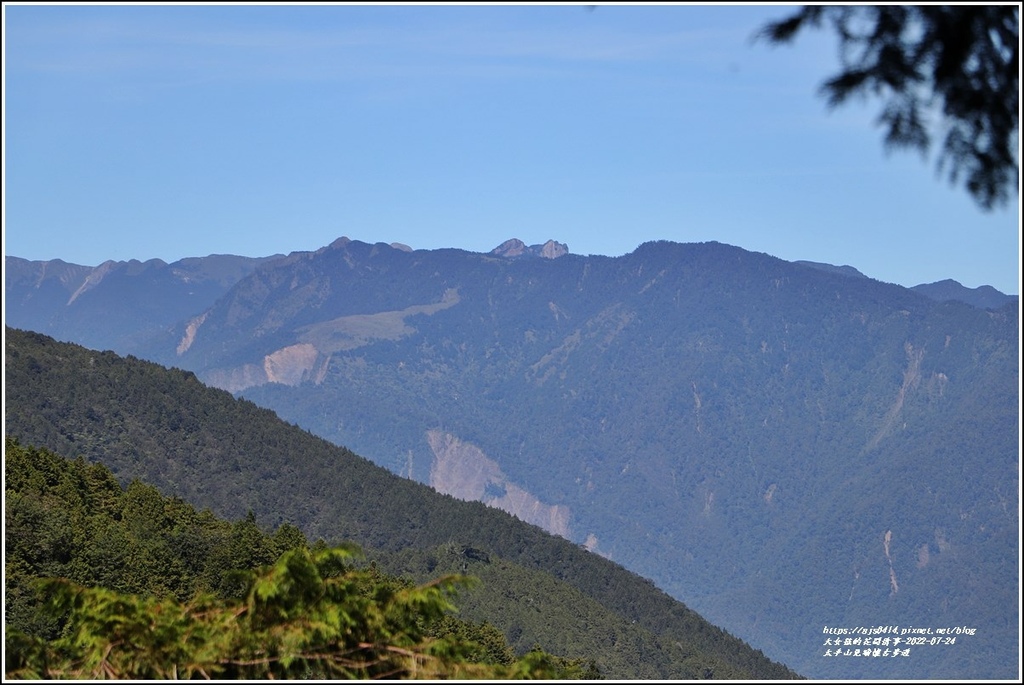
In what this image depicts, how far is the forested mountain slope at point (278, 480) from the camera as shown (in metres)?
109

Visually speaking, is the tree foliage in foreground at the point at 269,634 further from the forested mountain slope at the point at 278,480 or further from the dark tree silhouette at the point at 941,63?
the forested mountain slope at the point at 278,480

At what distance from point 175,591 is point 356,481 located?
96848 mm

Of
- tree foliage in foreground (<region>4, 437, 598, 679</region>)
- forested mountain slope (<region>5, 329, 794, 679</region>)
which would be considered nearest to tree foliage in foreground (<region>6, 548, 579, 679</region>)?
tree foliage in foreground (<region>4, 437, 598, 679</region>)

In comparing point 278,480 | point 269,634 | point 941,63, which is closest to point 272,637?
point 269,634

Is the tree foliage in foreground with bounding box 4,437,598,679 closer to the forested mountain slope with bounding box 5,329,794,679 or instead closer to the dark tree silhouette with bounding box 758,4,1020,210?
the dark tree silhouette with bounding box 758,4,1020,210

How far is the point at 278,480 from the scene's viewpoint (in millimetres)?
132625

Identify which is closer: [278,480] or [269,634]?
[269,634]

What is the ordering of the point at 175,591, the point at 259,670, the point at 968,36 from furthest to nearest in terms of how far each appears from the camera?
1. the point at 175,591
2. the point at 259,670
3. the point at 968,36

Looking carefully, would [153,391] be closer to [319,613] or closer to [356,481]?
[356,481]

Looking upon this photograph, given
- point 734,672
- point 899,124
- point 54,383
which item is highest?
point 54,383

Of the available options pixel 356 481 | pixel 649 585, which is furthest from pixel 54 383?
pixel 649 585

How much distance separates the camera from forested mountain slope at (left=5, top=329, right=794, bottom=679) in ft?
358

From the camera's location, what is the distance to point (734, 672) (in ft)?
307

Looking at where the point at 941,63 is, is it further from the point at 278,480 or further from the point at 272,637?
the point at 278,480
